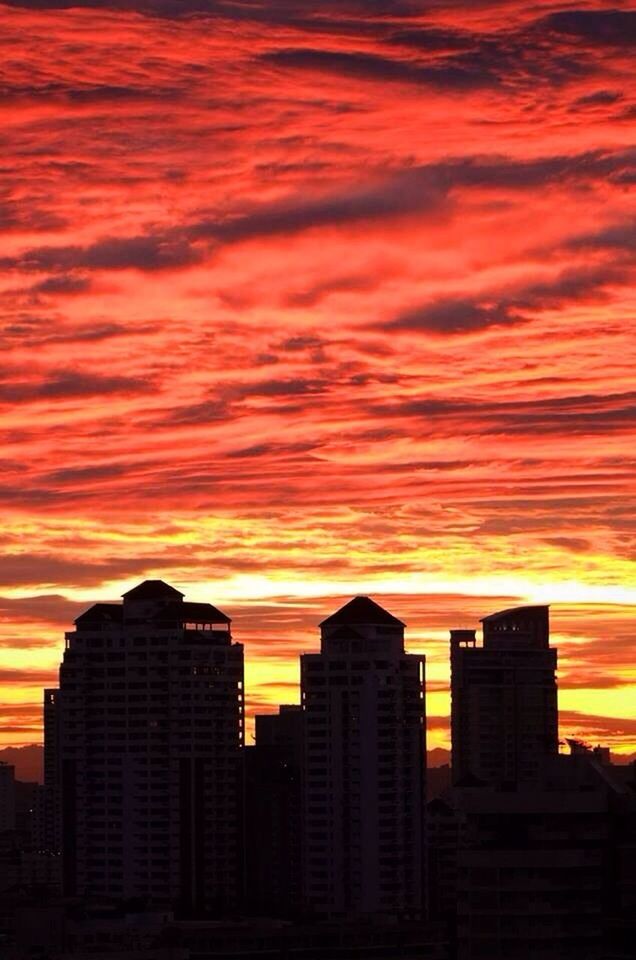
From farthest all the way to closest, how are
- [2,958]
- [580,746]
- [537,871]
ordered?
[2,958]
[580,746]
[537,871]

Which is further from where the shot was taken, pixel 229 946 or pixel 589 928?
pixel 229 946

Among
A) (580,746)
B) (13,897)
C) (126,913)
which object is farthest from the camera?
(13,897)

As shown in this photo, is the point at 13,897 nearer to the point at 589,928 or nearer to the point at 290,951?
the point at 290,951

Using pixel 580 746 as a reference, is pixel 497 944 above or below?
below

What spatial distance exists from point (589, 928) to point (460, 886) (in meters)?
5.78

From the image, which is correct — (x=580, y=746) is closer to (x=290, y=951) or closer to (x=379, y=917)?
(x=290, y=951)

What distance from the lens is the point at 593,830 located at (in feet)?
350

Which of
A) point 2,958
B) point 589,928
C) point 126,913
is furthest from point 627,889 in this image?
point 126,913

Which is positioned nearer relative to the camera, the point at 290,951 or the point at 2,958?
the point at 2,958

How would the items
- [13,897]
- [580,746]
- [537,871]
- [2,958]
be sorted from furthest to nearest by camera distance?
[13,897], [2,958], [580,746], [537,871]

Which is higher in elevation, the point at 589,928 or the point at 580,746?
the point at 580,746

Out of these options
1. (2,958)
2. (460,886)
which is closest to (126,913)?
(2,958)

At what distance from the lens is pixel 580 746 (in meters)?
130

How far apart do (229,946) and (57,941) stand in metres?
13.1
